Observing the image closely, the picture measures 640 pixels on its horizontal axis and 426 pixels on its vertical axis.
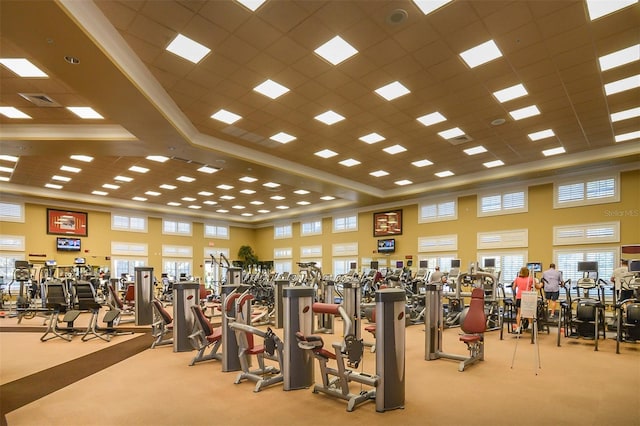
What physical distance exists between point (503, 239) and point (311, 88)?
31.8 feet

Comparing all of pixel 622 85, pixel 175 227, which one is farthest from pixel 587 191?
pixel 175 227

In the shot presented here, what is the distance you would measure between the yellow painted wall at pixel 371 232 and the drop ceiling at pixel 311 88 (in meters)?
1.27

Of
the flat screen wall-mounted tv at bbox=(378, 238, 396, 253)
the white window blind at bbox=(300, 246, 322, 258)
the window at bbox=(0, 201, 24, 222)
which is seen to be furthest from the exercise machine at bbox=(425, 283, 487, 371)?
the window at bbox=(0, 201, 24, 222)

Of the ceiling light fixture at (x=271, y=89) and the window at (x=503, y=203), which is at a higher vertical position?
the ceiling light fixture at (x=271, y=89)

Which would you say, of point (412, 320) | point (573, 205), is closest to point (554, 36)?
point (412, 320)

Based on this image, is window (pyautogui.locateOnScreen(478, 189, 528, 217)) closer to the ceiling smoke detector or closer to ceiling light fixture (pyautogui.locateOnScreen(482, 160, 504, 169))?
ceiling light fixture (pyautogui.locateOnScreen(482, 160, 504, 169))

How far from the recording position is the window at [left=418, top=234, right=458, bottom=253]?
1478 cm

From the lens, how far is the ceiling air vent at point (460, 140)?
960 centimetres

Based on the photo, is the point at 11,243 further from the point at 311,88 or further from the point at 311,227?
the point at 311,88

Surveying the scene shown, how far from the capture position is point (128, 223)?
62.5ft

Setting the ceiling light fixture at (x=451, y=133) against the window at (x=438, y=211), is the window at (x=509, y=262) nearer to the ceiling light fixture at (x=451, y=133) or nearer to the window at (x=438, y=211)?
the window at (x=438, y=211)

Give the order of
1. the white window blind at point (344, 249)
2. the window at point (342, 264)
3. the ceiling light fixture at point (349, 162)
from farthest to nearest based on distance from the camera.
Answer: the window at point (342, 264), the white window blind at point (344, 249), the ceiling light fixture at point (349, 162)

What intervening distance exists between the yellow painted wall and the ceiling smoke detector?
9746mm

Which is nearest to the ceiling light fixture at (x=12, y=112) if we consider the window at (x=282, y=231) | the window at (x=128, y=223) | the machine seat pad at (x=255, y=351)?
the machine seat pad at (x=255, y=351)
